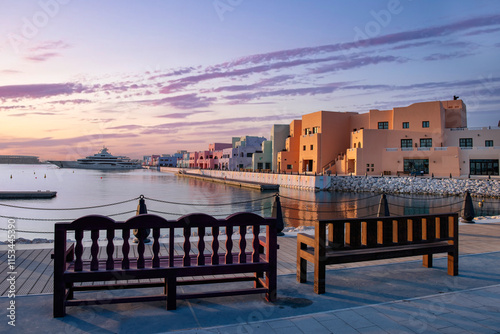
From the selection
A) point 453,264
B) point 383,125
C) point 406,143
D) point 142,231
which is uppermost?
point 383,125

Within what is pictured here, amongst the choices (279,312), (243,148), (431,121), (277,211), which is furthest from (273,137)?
(279,312)

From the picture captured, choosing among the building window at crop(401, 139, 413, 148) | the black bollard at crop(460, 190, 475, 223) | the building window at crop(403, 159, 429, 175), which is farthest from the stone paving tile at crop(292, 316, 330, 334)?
the building window at crop(401, 139, 413, 148)

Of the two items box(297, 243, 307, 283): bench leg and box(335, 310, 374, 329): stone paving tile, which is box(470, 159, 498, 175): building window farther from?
Result: box(335, 310, 374, 329): stone paving tile

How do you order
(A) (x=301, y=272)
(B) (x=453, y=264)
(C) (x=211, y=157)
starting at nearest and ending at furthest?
(A) (x=301, y=272)
(B) (x=453, y=264)
(C) (x=211, y=157)

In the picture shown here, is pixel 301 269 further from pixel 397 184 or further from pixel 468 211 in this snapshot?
pixel 397 184

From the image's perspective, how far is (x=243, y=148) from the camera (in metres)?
95.4

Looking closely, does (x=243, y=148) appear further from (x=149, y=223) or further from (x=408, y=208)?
(x=149, y=223)

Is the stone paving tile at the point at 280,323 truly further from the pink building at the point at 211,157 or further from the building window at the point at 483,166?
the pink building at the point at 211,157

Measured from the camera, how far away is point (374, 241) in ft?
17.0

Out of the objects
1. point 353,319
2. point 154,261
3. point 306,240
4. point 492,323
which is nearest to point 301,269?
point 306,240

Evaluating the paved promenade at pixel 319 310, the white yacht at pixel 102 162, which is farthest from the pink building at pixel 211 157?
the paved promenade at pixel 319 310

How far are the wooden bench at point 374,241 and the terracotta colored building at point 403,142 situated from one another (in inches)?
1862

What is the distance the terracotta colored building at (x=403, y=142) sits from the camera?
47.6 meters

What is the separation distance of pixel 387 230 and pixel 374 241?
308 mm
